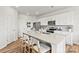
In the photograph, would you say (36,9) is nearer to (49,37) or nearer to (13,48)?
(49,37)

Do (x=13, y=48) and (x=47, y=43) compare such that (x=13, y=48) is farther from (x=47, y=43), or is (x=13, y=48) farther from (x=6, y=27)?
(x=47, y=43)

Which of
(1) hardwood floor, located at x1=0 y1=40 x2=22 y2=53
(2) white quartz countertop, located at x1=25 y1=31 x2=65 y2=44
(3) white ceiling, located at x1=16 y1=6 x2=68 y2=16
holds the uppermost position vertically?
(3) white ceiling, located at x1=16 y1=6 x2=68 y2=16

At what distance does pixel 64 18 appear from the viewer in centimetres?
116

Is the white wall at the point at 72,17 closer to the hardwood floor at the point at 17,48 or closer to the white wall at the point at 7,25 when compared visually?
the hardwood floor at the point at 17,48

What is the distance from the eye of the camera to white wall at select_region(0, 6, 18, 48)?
115 cm

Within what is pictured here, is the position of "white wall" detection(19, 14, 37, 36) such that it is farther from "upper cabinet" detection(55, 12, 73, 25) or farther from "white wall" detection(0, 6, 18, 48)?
"upper cabinet" detection(55, 12, 73, 25)

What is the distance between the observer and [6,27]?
3.82 feet

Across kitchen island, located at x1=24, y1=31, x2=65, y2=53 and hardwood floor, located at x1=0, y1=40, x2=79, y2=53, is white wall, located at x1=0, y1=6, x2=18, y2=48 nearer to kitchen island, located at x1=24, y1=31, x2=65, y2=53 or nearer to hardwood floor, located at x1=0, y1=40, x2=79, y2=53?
hardwood floor, located at x1=0, y1=40, x2=79, y2=53

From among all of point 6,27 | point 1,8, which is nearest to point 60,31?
point 6,27

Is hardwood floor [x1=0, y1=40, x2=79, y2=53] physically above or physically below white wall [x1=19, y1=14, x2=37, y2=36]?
below

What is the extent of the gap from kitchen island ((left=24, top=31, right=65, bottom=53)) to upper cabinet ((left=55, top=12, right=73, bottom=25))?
7.1 inches

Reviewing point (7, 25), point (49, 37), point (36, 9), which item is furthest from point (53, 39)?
point (7, 25)

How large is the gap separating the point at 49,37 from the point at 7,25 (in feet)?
1.95

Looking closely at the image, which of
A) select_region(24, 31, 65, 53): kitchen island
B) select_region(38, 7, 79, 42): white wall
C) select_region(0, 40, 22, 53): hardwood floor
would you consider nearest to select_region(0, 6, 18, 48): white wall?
select_region(0, 40, 22, 53): hardwood floor
